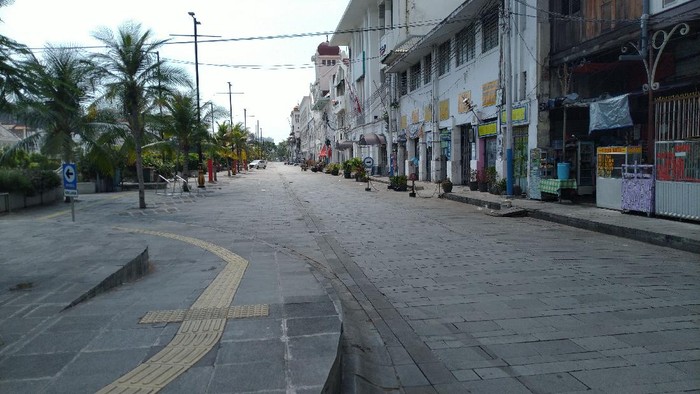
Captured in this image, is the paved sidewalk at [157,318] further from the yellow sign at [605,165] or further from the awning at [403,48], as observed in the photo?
the awning at [403,48]

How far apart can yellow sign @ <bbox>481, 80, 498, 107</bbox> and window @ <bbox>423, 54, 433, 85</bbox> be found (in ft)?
25.6

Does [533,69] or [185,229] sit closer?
[185,229]

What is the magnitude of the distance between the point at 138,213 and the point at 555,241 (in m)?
12.7

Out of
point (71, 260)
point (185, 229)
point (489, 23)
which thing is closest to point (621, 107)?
point (489, 23)

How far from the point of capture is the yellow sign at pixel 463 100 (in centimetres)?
2528

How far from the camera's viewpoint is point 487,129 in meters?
→ 23.3

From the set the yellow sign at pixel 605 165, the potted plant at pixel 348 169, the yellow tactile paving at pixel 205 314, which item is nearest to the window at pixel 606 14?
the yellow sign at pixel 605 165

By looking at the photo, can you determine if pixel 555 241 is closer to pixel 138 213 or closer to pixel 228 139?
pixel 138 213

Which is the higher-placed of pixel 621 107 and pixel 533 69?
pixel 533 69

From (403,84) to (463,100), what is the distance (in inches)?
492

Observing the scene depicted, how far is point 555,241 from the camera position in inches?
431

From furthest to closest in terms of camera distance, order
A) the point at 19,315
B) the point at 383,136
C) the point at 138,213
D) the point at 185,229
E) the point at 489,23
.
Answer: the point at 383,136 → the point at 489,23 → the point at 138,213 → the point at 185,229 → the point at 19,315

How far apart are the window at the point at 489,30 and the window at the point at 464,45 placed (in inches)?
52.1

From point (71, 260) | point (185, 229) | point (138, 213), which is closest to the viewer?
point (71, 260)
